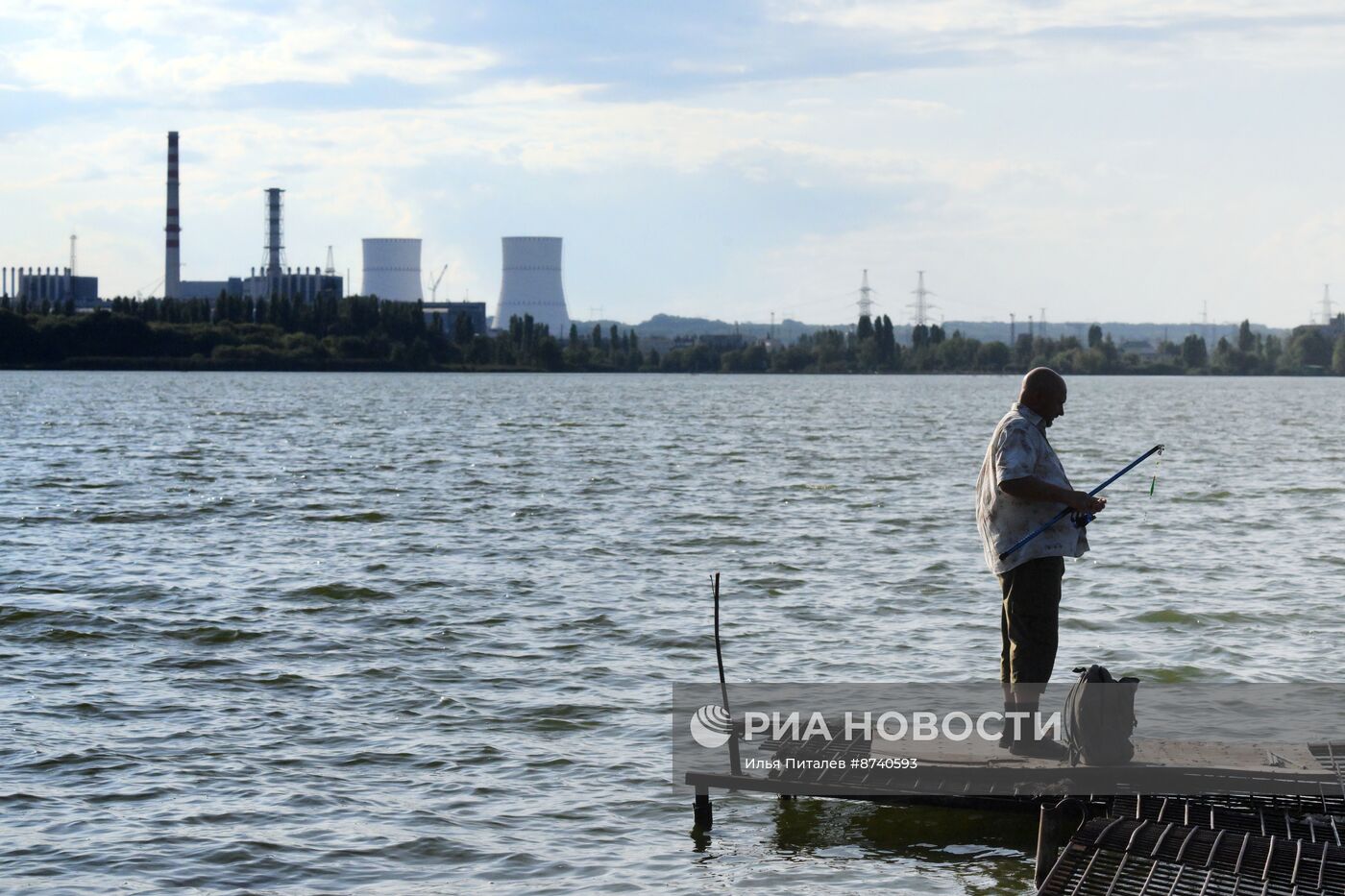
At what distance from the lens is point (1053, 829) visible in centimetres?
930

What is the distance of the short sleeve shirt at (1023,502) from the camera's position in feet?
31.7

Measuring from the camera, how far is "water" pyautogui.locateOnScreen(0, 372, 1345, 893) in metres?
10.4

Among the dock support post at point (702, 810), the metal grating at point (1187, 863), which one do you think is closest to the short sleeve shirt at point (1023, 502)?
the metal grating at point (1187, 863)

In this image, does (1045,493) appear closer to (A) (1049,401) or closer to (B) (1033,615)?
(A) (1049,401)

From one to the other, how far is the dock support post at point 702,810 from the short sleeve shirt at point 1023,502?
2.47m

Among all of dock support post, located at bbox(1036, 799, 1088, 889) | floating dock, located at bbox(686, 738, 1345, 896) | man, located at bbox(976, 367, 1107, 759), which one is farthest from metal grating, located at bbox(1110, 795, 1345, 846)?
man, located at bbox(976, 367, 1107, 759)

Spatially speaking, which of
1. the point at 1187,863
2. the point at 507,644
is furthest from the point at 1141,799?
the point at 507,644

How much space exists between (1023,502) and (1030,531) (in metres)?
0.17

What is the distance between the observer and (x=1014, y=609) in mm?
9945

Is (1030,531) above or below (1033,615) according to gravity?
above

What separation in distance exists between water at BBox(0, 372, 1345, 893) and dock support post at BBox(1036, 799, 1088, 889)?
53 cm

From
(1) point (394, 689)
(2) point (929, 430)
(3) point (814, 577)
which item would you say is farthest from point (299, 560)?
(2) point (929, 430)

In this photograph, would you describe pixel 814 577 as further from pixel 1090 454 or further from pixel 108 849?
pixel 1090 454

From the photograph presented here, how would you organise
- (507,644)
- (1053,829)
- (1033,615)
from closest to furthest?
(1053,829), (1033,615), (507,644)
